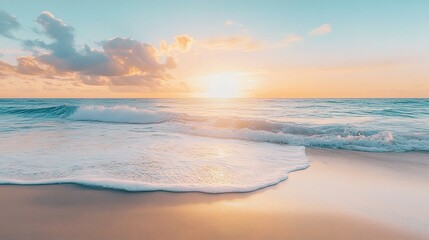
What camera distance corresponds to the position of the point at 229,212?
3.56 m

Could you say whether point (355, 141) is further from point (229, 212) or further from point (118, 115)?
point (118, 115)

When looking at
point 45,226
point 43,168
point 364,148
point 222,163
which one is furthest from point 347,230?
point 364,148

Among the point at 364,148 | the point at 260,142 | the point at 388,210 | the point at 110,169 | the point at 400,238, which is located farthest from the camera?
the point at 260,142

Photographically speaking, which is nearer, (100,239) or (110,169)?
(100,239)

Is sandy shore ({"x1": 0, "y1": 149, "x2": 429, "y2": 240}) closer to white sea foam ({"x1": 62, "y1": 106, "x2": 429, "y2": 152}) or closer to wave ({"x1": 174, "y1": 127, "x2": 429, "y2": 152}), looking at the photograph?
wave ({"x1": 174, "y1": 127, "x2": 429, "y2": 152})

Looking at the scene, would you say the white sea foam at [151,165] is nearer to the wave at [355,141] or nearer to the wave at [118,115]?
the wave at [355,141]

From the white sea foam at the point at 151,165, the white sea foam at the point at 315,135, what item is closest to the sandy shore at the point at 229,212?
the white sea foam at the point at 151,165

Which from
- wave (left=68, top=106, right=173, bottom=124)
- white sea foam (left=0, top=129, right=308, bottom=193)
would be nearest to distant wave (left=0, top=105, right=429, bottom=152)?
wave (left=68, top=106, right=173, bottom=124)

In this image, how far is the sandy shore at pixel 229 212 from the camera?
9.92ft

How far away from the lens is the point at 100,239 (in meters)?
2.81

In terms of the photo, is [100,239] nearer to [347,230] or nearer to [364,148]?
[347,230]

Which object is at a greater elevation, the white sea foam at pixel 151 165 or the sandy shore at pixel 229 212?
the white sea foam at pixel 151 165

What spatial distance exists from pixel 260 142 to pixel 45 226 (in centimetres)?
754

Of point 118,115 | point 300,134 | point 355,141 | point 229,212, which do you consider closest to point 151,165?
point 229,212
